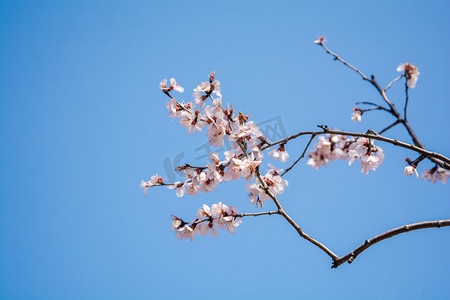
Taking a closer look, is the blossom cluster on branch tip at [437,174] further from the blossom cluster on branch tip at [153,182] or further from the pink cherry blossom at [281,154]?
the blossom cluster on branch tip at [153,182]

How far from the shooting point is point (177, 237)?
2922mm

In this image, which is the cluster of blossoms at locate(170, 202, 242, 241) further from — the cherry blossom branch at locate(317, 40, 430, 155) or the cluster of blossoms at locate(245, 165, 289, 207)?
the cherry blossom branch at locate(317, 40, 430, 155)

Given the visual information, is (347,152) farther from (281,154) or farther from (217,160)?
(217,160)

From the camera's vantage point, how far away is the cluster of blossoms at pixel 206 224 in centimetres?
284

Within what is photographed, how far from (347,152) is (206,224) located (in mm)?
1384

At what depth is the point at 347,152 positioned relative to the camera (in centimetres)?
264

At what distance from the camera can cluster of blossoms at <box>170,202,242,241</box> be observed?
112 inches

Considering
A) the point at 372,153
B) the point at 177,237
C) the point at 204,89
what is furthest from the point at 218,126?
the point at 372,153

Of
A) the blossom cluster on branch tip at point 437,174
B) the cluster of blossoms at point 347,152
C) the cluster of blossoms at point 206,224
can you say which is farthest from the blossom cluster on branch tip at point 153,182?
the blossom cluster on branch tip at point 437,174

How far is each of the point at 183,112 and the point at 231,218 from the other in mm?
1091

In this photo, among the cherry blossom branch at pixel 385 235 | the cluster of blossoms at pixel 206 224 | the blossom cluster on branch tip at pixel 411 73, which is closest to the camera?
the cherry blossom branch at pixel 385 235

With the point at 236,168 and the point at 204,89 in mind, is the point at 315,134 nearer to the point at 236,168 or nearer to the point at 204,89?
the point at 236,168

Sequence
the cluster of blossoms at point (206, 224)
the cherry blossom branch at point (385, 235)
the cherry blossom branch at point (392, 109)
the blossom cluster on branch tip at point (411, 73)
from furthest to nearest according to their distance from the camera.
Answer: the blossom cluster on branch tip at point (411, 73) → the cluster of blossoms at point (206, 224) → the cherry blossom branch at point (392, 109) → the cherry blossom branch at point (385, 235)

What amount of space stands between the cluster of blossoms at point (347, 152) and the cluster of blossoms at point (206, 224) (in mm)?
985
